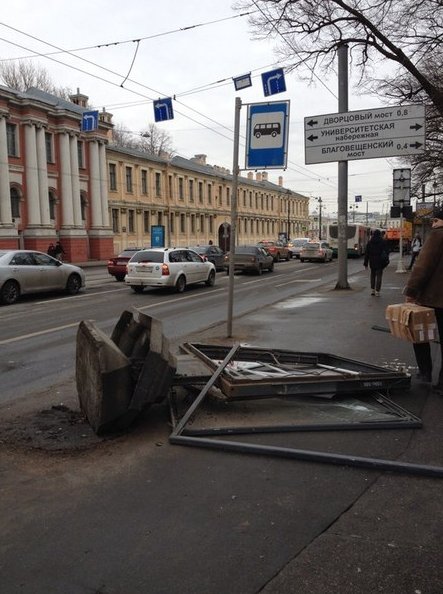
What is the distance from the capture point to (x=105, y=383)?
14.4 ft

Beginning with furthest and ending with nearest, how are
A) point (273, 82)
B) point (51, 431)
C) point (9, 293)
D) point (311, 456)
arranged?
point (273, 82) < point (9, 293) < point (51, 431) < point (311, 456)

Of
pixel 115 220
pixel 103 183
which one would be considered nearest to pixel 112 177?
pixel 115 220

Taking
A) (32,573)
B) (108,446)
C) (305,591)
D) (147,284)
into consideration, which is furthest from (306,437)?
(147,284)

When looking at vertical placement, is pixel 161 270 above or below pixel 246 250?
below

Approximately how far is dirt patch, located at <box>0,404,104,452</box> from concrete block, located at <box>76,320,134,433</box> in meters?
0.15

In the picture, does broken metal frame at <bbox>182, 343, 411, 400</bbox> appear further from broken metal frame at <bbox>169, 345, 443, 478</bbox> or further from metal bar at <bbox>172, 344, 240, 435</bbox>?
broken metal frame at <bbox>169, 345, 443, 478</bbox>

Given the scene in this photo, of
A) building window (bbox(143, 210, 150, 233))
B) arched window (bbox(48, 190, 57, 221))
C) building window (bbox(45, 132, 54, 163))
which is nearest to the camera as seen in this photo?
building window (bbox(45, 132, 54, 163))

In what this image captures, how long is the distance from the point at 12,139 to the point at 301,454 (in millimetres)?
40664

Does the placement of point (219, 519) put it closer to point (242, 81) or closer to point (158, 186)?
point (242, 81)

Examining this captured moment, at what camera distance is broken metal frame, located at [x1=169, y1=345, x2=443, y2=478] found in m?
3.80

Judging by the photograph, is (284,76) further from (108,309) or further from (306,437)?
(306,437)

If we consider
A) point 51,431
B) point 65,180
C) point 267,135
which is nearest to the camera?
point 51,431

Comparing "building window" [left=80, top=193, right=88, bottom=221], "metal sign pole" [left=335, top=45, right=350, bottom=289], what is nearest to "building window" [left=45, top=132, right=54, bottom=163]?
"building window" [left=80, top=193, right=88, bottom=221]

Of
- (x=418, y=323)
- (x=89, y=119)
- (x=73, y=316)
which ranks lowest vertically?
(x=73, y=316)
